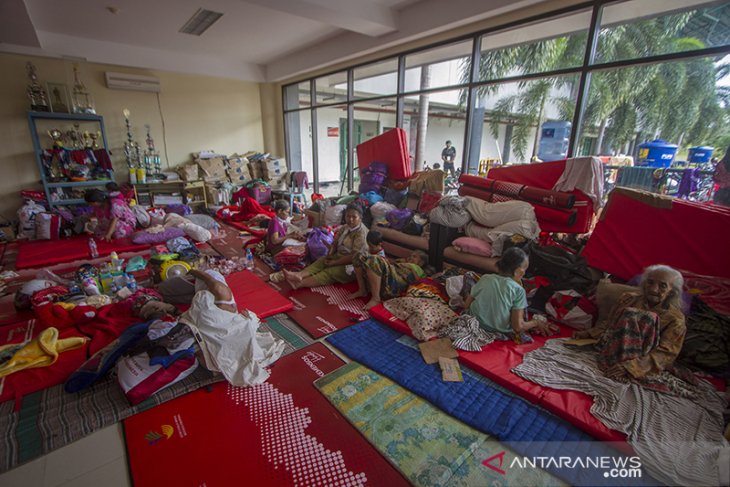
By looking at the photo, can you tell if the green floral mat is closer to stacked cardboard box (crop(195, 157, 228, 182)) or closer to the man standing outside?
the man standing outside

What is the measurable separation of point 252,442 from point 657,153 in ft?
13.9

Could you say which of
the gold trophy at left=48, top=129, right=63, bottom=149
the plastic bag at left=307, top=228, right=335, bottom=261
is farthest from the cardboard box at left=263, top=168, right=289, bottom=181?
the plastic bag at left=307, top=228, right=335, bottom=261

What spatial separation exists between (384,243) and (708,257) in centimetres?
294

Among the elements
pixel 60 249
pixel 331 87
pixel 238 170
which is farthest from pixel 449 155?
pixel 60 249

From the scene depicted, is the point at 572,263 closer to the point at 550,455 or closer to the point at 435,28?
the point at 550,455

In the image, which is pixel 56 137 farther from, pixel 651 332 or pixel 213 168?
pixel 651 332

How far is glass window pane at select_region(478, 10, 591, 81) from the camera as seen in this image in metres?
3.46

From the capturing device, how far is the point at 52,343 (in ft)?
7.60

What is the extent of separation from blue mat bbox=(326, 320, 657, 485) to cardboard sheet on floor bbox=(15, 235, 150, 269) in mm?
3666

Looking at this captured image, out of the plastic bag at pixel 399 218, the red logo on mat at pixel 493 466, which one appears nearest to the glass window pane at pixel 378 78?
the plastic bag at pixel 399 218

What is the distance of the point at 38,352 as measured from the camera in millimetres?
2273

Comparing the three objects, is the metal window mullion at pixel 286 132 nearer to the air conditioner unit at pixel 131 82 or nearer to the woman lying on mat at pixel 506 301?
the air conditioner unit at pixel 131 82

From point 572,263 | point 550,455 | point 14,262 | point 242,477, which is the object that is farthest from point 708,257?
point 14,262

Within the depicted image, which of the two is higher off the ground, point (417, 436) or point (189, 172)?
point (189, 172)
